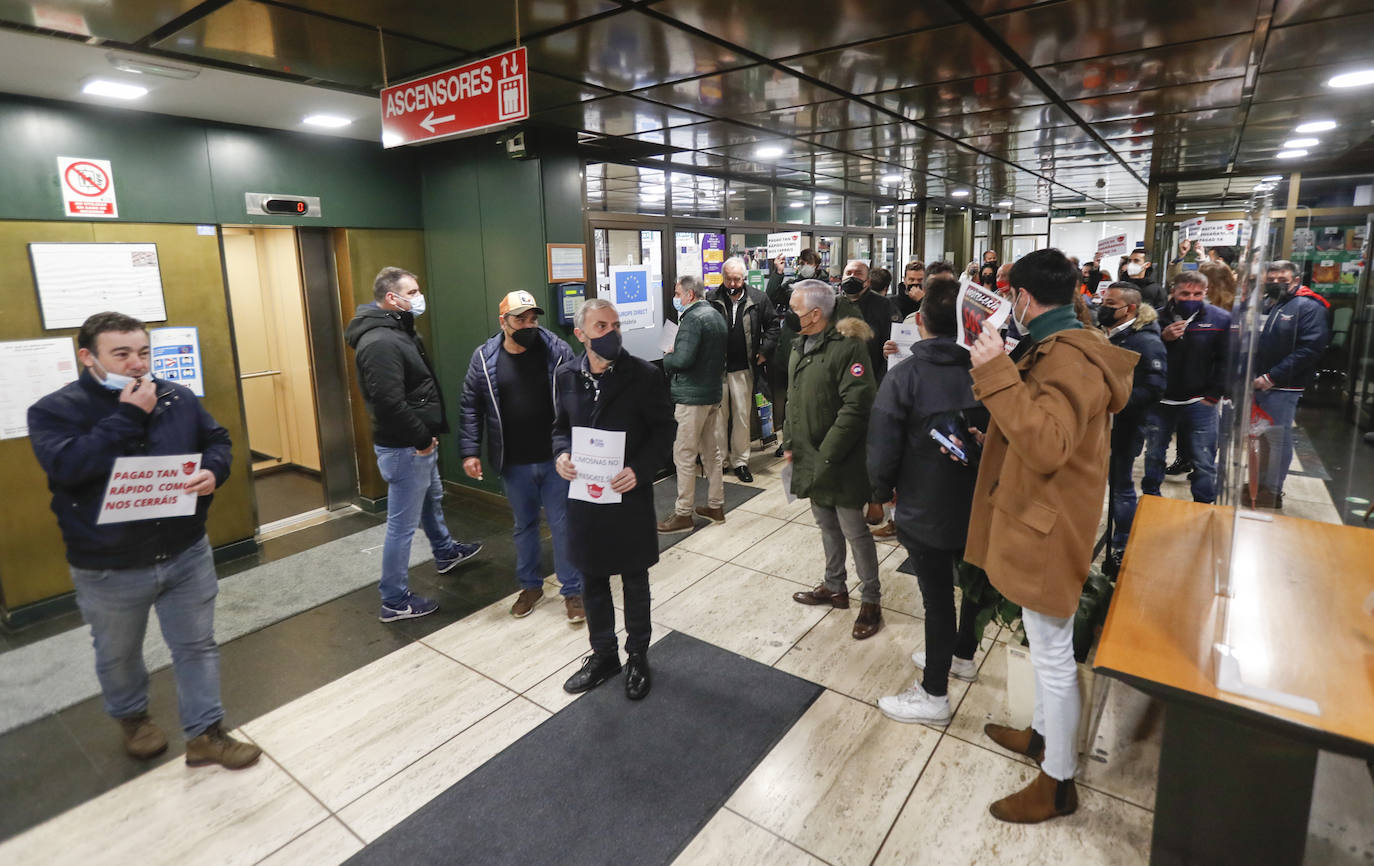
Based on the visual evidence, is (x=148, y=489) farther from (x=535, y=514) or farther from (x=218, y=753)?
(x=535, y=514)

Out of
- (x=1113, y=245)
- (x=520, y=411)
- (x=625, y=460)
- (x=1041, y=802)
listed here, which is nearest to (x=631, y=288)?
(x=520, y=411)

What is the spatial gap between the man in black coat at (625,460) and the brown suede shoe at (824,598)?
1.12m

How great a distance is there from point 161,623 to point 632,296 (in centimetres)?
420

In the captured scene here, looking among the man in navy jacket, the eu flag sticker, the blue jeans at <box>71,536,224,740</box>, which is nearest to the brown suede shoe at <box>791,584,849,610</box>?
the man in navy jacket

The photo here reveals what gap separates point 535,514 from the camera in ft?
13.1

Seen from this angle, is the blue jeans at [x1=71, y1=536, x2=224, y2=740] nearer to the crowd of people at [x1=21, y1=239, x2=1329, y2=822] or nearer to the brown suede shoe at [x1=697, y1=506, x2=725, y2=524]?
the crowd of people at [x1=21, y1=239, x2=1329, y2=822]

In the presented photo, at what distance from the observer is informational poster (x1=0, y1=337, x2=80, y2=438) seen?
12.7ft

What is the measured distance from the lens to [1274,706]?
5.24 ft

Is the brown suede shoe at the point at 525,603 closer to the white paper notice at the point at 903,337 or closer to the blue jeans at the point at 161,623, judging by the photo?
the blue jeans at the point at 161,623

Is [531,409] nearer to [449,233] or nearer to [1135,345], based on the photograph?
[449,233]

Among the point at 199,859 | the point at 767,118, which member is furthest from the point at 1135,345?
the point at 199,859

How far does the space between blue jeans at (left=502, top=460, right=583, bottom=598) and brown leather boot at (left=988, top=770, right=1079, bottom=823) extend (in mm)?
2189

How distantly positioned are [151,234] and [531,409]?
2758 mm

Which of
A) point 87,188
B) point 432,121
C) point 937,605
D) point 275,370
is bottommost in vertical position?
point 937,605
